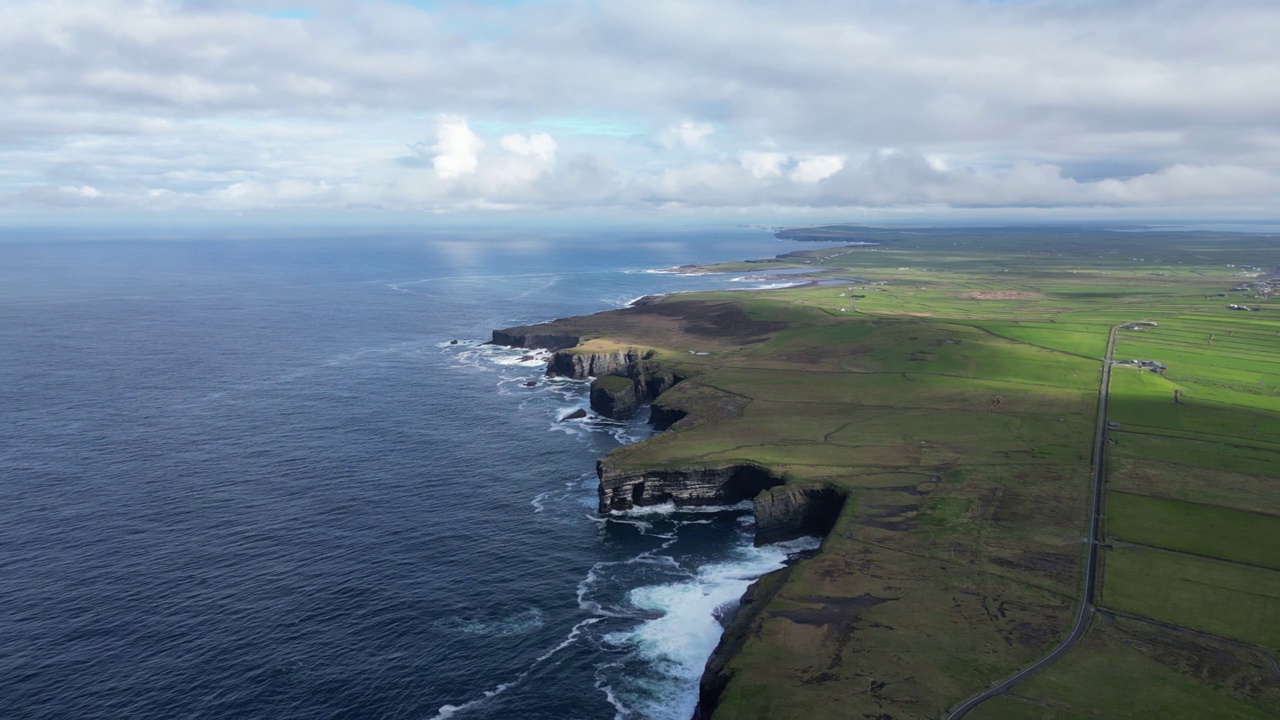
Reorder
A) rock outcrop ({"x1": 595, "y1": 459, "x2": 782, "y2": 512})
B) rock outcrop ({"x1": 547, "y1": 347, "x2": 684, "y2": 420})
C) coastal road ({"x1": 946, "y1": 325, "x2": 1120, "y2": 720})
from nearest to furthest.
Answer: coastal road ({"x1": 946, "y1": 325, "x2": 1120, "y2": 720})
rock outcrop ({"x1": 595, "y1": 459, "x2": 782, "y2": 512})
rock outcrop ({"x1": 547, "y1": 347, "x2": 684, "y2": 420})

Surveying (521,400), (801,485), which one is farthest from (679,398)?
(801,485)

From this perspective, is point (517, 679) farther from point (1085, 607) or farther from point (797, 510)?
point (1085, 607)

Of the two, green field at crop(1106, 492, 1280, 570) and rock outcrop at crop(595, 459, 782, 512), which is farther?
rock outcrop at crop(595, 459, 782, 512)

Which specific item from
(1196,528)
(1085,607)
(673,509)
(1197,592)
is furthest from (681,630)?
(1196,528)

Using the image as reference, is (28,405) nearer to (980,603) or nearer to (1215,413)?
(980,603)

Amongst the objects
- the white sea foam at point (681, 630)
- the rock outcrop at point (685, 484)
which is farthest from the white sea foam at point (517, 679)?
the rock outcrop at point (685, 484)

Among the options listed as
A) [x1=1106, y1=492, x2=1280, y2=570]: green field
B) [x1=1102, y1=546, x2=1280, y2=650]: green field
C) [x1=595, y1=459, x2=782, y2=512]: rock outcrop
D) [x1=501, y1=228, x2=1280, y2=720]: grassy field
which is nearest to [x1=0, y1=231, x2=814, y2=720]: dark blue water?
[x1=595, y1=459, x2=782, y2=512]: rock outcrop

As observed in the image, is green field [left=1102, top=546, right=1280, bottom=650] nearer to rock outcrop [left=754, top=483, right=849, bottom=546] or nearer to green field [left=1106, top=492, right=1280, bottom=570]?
green field [left=1106, top=492, right=1280, bottom=570]
